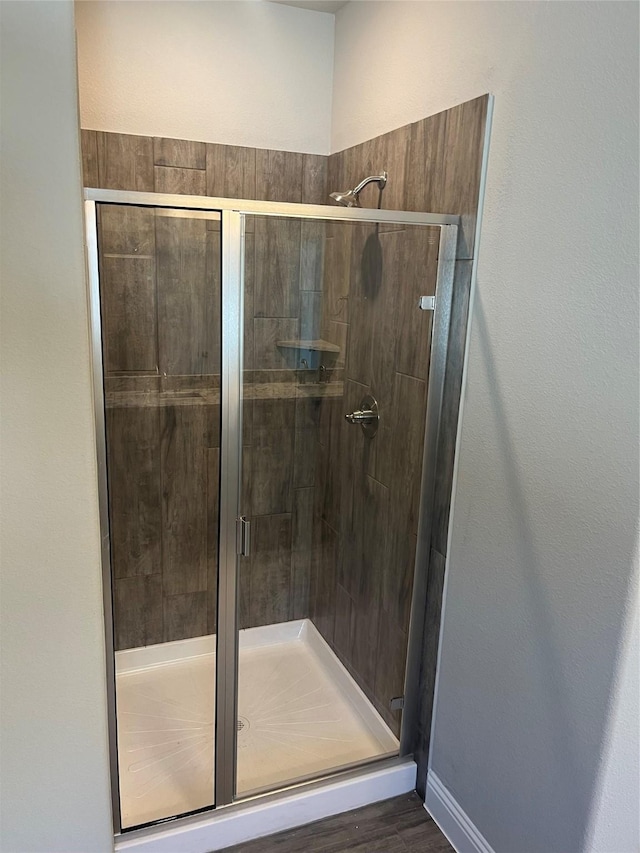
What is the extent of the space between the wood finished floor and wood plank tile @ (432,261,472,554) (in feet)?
2.70

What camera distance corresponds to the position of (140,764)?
1911mm

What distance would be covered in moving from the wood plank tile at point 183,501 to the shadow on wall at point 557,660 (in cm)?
107

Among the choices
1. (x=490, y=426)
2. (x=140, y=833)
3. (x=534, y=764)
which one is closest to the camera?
(x=534, y=764)

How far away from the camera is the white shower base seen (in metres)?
1.82

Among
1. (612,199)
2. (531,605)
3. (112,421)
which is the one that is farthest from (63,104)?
(531,605)

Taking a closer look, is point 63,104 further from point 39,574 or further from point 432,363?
point 432,363

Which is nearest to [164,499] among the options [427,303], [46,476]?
[46,476]

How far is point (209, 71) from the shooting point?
214 centimetres

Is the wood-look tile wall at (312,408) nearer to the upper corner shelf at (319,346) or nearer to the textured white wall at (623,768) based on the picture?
the upper corner shelf at (319,346)

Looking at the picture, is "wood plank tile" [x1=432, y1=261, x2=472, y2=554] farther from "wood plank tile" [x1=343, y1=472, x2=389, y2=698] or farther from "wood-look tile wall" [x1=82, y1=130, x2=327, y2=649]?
"wood-look tile wall" [x1=82, y1=130, x2=327, y2=649]

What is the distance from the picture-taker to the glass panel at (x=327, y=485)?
1793 mm

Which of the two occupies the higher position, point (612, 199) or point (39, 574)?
point (612, 199)

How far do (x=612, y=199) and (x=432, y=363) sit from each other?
2.18ft

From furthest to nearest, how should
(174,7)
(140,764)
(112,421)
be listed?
(174,7) < (140,764) < (112,421)
